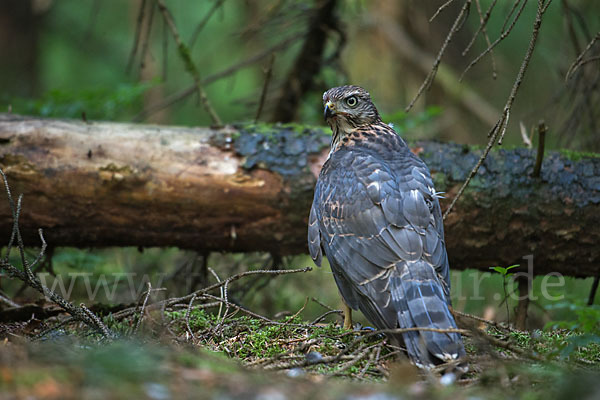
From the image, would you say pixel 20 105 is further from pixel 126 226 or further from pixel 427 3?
pixel 427 3

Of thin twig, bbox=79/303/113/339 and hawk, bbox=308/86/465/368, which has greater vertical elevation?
hawk, bbox=308/86/465/368

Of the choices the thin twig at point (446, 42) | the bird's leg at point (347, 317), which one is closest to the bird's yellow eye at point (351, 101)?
the thin twig at point (446, 42)

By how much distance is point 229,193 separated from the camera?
4.81m

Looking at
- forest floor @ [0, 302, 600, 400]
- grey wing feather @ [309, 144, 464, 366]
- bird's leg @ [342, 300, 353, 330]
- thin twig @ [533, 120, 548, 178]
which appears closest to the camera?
forest floor @ [0, 302, 600, 400]

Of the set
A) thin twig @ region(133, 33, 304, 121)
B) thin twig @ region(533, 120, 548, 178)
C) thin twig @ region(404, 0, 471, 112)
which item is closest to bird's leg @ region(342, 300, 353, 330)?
thin twig @ region(404, 0, 471, 112)

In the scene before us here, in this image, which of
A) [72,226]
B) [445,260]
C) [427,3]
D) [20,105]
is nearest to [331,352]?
[445,260]

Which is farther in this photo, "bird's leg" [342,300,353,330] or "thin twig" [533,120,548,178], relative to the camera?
"thin twig" [533,120,548,178]

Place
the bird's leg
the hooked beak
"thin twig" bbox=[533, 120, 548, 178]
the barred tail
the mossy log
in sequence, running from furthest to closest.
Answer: the mossy log
the hooked beak
"thin twig" bbox=[533, 120, 548, 178]
the bird's leg
the barred tail

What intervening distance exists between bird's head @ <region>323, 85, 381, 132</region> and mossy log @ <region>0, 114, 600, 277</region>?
0.43 meters

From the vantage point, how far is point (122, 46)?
12.3 m

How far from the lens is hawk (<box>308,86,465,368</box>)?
3.16 m

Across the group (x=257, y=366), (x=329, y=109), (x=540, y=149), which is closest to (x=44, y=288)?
(x=257, y=366)

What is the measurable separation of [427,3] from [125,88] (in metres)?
5.86

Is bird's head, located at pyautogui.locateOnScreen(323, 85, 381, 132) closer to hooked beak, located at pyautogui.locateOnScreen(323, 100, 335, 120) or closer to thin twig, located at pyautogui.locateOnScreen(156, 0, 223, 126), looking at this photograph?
hooked beak, located at pyautogui.locateOnScreen(323, 100, 335, 120)
